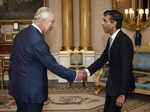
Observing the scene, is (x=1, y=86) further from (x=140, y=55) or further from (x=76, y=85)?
(x=140, y=55)

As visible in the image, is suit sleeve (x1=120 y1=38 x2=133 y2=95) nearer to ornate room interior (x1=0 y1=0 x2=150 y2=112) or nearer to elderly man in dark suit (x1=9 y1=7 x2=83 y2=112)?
elderly man in dark suit (x1=9 y1=7 x2=83 y2=112)

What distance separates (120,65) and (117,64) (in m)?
0.04

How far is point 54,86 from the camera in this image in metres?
7.37

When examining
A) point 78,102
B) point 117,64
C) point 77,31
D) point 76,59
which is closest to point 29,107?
point 117,64

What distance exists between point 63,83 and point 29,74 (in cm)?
507

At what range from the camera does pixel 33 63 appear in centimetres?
262

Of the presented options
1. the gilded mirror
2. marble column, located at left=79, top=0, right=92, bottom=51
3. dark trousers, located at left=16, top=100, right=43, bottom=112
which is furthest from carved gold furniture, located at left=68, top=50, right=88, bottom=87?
dark trousers, located at left=16, top=100, right=43, bottom=112

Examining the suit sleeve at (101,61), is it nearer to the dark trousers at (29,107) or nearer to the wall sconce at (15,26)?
the dark trousers at (29,107)

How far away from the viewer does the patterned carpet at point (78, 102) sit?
16.5 feet

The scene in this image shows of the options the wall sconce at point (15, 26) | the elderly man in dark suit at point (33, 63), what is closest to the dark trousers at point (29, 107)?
the elderly man in dark suit at point (33, 63)

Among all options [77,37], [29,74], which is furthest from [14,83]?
[77,37]

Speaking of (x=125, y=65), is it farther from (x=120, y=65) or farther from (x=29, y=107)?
(x=29, y=107)

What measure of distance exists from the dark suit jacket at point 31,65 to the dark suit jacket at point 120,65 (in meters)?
0.67

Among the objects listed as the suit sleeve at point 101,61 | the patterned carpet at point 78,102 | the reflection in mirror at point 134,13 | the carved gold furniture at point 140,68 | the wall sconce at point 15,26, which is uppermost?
the reflection in mirror at point 134,13
